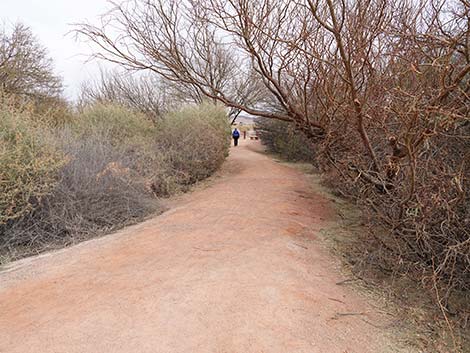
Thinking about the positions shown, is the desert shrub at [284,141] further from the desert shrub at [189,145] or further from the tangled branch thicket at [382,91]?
the tangled branch thicket at [382,91]

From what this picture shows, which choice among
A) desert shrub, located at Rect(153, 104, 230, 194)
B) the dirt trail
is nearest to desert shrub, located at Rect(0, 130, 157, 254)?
the dirt trail

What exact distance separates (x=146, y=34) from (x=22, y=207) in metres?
3.83

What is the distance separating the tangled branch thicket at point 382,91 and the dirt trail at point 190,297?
988 millimetres

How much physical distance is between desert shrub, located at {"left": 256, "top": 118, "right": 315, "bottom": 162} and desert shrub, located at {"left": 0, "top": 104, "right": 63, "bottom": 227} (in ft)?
31.1

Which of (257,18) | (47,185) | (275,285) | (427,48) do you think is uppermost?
(257,18)

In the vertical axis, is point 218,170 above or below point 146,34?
below

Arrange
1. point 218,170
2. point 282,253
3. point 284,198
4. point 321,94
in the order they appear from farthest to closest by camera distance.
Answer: point 218,170 < point 284,198 < point 321,94 < point 282,253

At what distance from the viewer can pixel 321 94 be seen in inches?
221

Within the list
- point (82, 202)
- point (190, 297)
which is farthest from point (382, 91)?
point (82, 202)

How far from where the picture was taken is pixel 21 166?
189 inches


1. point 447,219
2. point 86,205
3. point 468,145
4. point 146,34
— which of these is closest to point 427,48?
point 468,145

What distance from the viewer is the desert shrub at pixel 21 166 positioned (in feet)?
15.4

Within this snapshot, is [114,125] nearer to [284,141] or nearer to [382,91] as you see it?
[382,91]

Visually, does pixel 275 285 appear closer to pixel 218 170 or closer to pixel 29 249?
pixel 29 249
